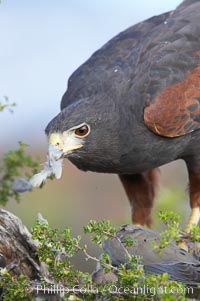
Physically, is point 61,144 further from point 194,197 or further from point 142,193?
point 142,193

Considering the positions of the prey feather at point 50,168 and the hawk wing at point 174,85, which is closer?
the prey feather at point 50,168

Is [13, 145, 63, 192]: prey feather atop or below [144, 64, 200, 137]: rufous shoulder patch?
below

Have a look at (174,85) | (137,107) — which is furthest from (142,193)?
(174,85)

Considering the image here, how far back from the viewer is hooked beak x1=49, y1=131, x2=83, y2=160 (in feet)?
19.3

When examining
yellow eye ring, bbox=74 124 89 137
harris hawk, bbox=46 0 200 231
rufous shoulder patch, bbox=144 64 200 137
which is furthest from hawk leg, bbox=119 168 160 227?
yellow eye ring, bbox=74 124 89 137

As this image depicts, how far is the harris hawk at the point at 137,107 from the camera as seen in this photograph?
614 centimetres

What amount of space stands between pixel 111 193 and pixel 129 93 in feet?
16.8

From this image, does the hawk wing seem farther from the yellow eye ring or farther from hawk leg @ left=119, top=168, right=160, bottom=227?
hawk leg @ left=119, top=168, right=160, bottom=227

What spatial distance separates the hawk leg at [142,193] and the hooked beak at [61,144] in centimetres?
161

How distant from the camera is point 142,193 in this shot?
25.0 ft

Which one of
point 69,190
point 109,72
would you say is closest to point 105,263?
point 109,72

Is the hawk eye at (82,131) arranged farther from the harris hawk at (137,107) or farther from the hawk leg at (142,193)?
the hawk leg at (142,193)

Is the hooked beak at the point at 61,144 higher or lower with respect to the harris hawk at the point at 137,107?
lower

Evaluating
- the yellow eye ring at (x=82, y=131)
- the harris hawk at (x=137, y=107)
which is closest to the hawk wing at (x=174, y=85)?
the harris hawk at (x=137, y=107)
